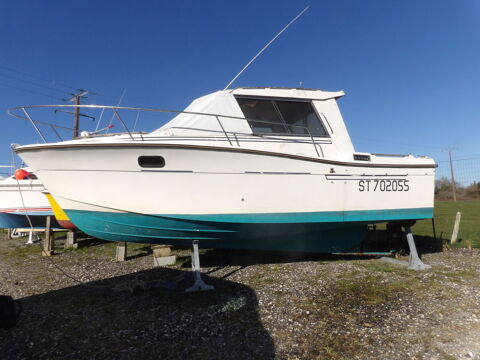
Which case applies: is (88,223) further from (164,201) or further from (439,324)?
(439,324)

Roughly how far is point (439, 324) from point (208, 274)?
10.8ft

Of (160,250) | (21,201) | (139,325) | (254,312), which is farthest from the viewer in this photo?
(21,201)

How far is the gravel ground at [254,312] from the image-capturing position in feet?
8.73

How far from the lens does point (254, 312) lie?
344 cm

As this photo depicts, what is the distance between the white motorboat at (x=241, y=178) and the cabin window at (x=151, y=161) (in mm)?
13

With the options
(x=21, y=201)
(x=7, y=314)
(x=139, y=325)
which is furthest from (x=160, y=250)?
(x=21, y=201)

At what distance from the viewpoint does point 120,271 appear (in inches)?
217

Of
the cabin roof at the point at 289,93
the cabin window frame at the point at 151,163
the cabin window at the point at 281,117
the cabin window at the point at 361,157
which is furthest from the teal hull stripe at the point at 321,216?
the cabin roof at the point at 289,93

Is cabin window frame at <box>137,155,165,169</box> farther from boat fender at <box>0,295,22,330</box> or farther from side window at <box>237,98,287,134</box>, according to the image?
boat fender at <box>0,295,22,330</box>

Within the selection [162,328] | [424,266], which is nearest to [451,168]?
[424,266]

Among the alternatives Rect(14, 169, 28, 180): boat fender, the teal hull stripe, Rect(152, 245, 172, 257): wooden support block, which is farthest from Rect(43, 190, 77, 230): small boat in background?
the teal hull stripe

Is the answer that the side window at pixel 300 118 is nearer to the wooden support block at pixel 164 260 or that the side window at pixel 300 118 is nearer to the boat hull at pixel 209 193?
the boat hull at pixel 209 193

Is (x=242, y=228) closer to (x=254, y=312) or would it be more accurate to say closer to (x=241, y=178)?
(x=241, y=178)

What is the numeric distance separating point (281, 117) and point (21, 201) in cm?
847
